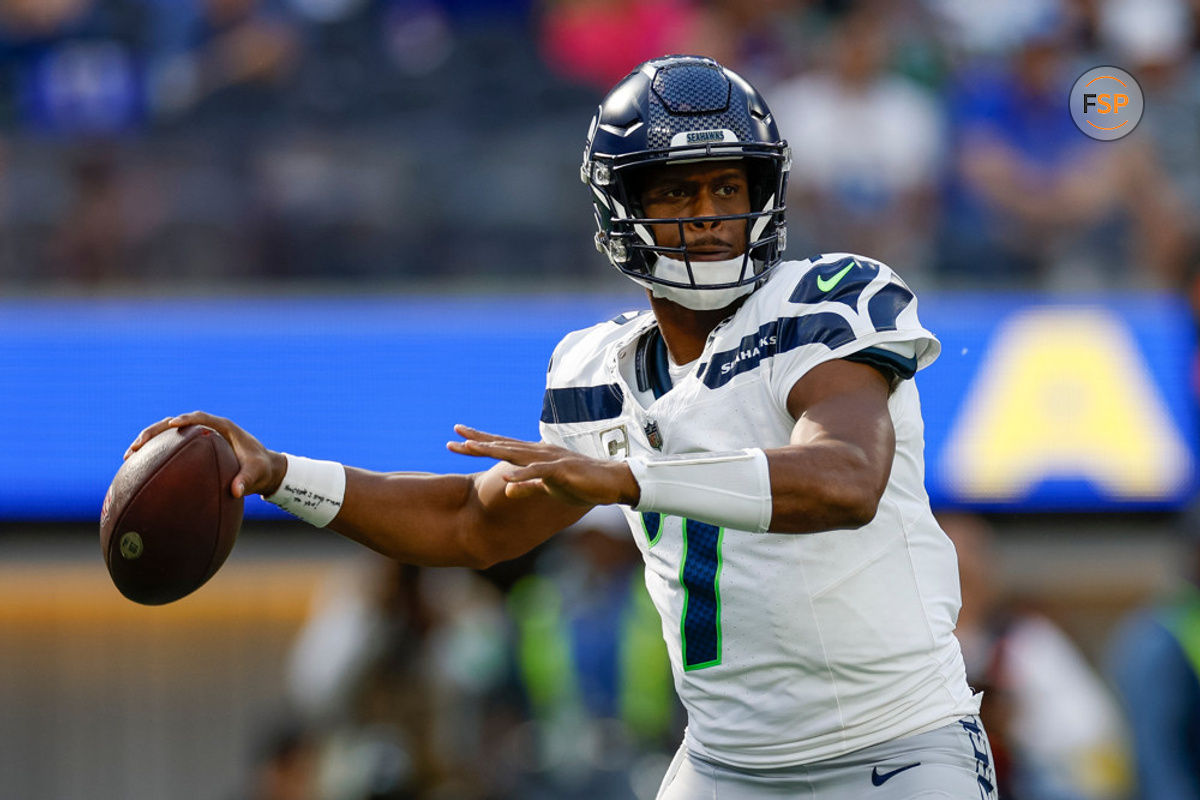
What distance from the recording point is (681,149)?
3385 millimetres

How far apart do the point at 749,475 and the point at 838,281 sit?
1.70 ft

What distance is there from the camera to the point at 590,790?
6172 millimetres

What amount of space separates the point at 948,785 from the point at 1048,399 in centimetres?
452

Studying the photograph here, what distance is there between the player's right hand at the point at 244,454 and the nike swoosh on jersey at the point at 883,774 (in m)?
1.29

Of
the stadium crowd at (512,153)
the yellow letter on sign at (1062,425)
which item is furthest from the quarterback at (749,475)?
the yellow letter on sign at (1062,425)

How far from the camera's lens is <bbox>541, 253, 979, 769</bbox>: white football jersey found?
3176mm

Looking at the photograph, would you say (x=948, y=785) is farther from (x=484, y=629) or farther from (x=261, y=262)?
(x=261, y=262)

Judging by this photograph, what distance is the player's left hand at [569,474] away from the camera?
281 centimetres

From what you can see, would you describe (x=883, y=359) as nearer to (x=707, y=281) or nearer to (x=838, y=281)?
(x=838, y=281)

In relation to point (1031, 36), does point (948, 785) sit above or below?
below

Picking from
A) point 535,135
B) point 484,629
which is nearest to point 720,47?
point 535,135

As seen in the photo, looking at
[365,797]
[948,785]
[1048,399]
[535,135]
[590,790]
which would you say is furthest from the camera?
[535,135]

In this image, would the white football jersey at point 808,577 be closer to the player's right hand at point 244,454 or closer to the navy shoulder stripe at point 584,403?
the navy shoulder stripe at point 584,403

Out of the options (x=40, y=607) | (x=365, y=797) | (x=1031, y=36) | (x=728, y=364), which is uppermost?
(x=1031, y=36)
